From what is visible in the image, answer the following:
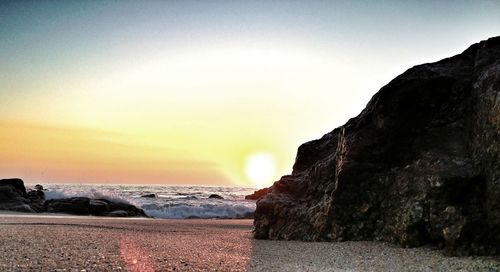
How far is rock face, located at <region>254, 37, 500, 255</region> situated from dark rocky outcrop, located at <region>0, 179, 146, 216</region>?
60.6ft

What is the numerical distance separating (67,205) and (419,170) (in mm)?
26272

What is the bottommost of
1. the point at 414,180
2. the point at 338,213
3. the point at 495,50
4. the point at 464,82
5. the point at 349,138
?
the point at 338,213

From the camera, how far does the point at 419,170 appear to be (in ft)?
37.0

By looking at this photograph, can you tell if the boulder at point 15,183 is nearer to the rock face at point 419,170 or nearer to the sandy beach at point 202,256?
the sandy beach at point 202,256

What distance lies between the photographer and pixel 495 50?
12.3m

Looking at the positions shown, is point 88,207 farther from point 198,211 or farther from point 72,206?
point 198,211

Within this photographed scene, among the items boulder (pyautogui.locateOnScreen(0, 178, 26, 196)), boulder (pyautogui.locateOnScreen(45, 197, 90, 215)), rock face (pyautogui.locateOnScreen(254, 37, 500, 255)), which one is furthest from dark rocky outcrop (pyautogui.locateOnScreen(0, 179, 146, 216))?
rock face (pyautogui.locateOnScreen(254, 37, 500, 255))

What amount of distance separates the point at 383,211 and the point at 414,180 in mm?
1402

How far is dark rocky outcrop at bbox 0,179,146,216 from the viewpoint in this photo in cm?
2997

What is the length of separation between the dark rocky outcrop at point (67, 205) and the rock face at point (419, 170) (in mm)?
18467

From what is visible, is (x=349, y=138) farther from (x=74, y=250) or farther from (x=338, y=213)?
(x=74, y=250)

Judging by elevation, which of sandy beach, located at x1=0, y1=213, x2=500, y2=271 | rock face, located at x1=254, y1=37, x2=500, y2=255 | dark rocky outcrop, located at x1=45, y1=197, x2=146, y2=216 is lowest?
sandy beach, located at x1=0, y1=213, x2=500, y2=271

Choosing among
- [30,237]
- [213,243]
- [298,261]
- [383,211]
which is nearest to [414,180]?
[383,211]

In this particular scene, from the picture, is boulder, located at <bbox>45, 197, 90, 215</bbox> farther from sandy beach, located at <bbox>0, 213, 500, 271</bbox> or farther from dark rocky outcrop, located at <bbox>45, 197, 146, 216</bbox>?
sandy beach, located at <bbox>0, 213, 500, 271</bbox>
